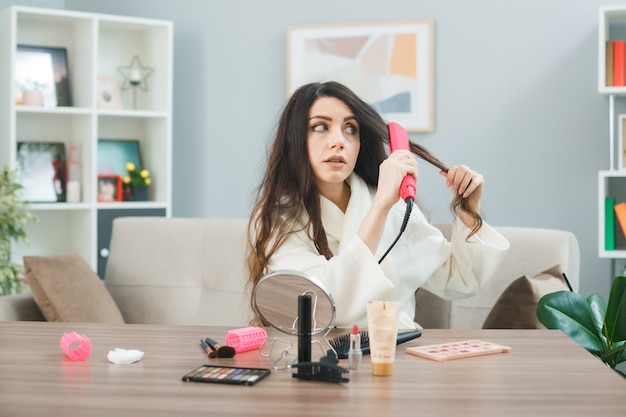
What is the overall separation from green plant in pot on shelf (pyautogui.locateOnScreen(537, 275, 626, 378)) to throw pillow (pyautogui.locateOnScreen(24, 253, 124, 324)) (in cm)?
146

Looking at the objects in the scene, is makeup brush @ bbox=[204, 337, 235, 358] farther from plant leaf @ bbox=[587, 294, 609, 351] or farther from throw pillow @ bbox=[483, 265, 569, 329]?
throw pillow @ bbox=[483, 265, 569, 329]

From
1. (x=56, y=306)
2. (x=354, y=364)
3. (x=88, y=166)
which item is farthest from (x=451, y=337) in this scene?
(x=88, y=166)

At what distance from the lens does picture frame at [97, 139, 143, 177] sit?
4.62 meters

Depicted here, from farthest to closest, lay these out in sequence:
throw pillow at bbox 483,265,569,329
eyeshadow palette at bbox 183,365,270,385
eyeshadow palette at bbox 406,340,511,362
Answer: throw pillow at bbox 483,265,569,329 < eyeshadow palette at bbox 406,340,511,362 < eyeshadow palette at bbox 183,365,270,385

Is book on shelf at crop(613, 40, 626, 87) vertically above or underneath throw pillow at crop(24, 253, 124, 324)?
above

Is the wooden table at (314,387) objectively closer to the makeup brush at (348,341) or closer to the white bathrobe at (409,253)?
the makeup brush at (348,341)

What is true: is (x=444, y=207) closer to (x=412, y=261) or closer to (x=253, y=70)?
(x=253, y=70)

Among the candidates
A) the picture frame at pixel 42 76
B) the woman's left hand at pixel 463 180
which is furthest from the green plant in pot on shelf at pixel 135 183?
the woman's left hand at pixel 463 180

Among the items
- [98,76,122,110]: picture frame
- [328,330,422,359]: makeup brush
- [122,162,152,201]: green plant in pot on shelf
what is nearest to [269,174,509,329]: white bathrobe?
[328,330,422,359]: makeup brush

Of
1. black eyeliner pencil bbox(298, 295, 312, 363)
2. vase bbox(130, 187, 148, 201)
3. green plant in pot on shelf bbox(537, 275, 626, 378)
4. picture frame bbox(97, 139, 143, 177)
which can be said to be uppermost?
picture frame bbox(97, 139, 143, 177)

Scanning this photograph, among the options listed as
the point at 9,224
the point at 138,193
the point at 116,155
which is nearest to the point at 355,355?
the point at 9,224

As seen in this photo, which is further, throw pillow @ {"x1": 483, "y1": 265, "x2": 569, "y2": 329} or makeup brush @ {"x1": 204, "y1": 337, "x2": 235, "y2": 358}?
throw pillow @ {"x1": 483, "y1": 265, "x2": 569, "y2": 329}

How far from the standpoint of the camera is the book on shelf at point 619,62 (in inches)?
150

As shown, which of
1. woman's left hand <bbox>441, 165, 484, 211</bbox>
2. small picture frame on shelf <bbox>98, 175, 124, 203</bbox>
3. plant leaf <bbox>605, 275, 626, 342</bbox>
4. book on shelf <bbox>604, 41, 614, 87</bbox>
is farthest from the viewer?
small picture frame on shelf <bbox>98, 175, 124, 203</bbox>
